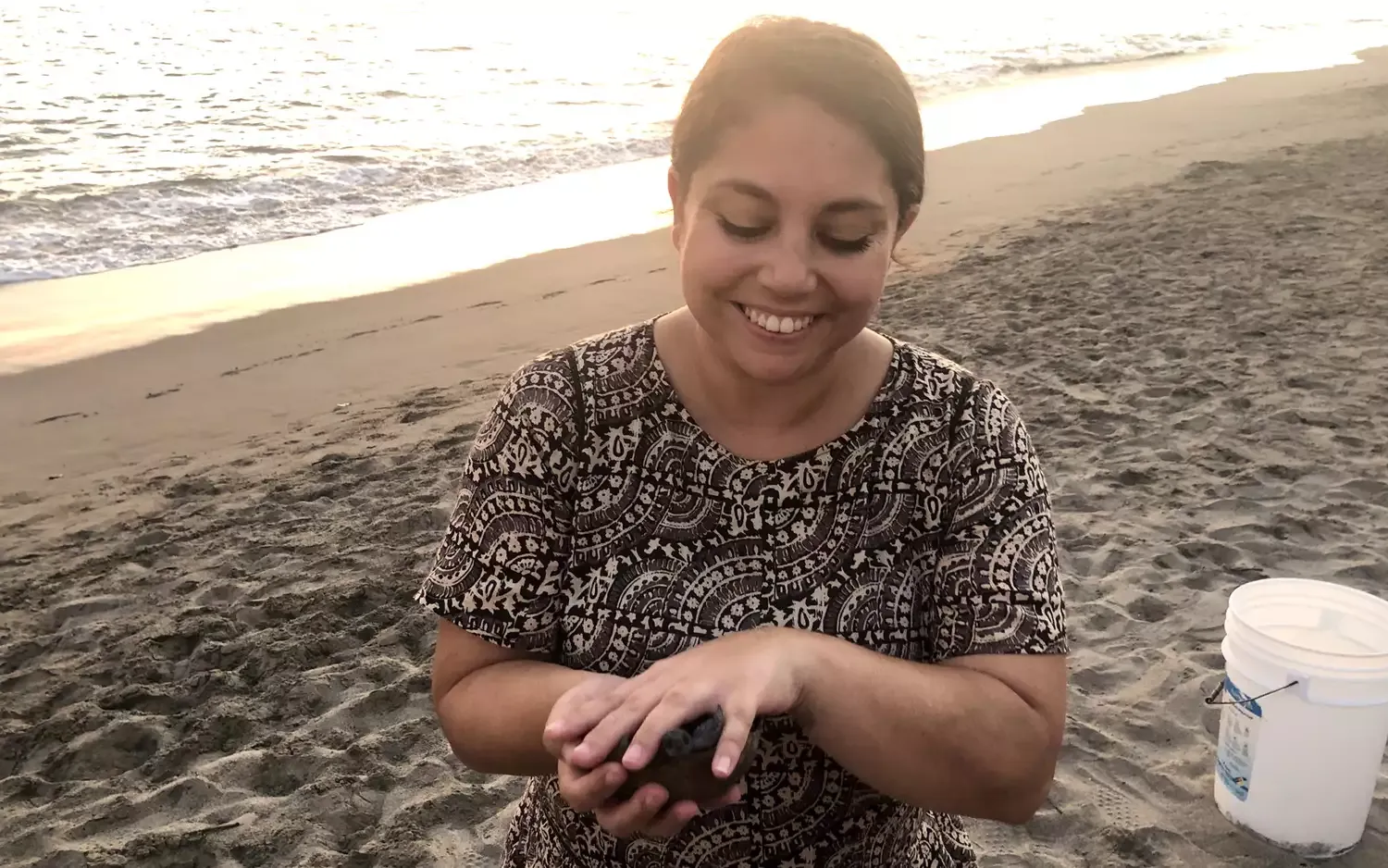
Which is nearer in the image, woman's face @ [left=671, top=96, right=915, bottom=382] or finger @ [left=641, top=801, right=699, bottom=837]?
finger @ [left=641, top=801, right=699, bottom=837]

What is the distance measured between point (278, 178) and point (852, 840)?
33.8 ft

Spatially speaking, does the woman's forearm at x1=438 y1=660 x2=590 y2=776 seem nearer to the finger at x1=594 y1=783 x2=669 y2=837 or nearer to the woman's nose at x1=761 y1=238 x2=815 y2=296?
the finger at x1=594 y1=783 x2=669 y2=837

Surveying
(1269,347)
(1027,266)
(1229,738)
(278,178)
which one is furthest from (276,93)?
(1229,738)

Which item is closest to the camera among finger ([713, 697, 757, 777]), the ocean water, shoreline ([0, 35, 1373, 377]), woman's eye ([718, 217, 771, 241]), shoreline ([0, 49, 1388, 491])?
finger ([713, 697, 757, 777])

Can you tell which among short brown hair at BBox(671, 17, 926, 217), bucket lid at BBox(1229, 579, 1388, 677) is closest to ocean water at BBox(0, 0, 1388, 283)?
short brown hair at BBox(671, 17, 926, 217)

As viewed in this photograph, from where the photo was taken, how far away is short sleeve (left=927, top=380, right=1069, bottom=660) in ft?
5.44

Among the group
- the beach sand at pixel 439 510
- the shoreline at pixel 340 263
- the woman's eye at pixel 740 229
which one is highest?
the woman's eye at pixel 740 229

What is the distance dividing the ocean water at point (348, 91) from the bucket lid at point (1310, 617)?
2.17m

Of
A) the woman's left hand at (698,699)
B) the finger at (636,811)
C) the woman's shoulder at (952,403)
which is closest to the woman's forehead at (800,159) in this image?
the woman's shoulder at (952,403)

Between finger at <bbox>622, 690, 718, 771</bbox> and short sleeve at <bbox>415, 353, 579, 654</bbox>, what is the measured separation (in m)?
0.37

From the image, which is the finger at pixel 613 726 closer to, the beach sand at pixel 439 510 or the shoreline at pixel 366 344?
the beach sand at pixel 439 510

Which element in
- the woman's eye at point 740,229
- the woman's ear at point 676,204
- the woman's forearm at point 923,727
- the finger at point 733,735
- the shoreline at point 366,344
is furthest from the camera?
the shoreline at point 366,344

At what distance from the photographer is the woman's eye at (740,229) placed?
163 centimetres

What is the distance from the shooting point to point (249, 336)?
7258mm
